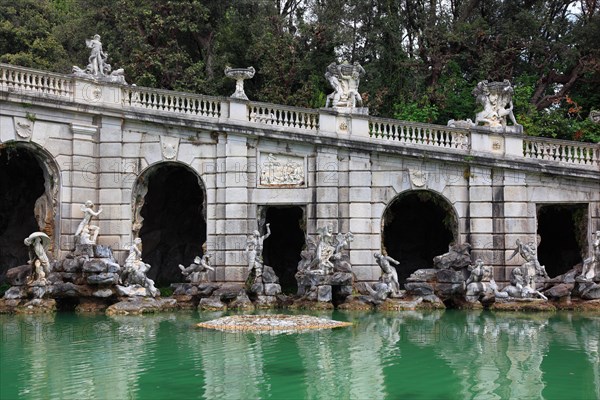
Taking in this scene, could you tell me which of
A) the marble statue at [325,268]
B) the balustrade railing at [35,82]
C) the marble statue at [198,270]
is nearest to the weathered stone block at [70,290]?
the marble statue at [198,270]

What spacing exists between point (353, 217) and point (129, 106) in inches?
297

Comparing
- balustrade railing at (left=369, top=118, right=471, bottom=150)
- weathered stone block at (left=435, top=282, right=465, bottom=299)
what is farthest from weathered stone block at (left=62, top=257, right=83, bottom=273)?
weathered stone block at (left=435, top=282, right=465, bottom=299)

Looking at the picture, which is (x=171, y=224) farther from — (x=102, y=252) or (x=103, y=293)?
(x=103, y=293)

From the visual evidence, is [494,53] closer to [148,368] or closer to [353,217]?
[353,217]

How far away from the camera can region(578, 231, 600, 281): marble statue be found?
21.5 m

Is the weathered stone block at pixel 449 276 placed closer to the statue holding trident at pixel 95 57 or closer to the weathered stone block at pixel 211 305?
the weathered stone block at pixel 211 305

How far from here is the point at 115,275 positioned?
20.9m

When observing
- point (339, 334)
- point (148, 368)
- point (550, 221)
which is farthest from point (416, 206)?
point (148, 368)

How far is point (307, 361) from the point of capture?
1270 centimetres

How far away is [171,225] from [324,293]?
9338 millimetres

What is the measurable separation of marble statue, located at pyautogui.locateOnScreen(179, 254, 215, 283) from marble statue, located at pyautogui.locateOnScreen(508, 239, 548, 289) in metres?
8.86

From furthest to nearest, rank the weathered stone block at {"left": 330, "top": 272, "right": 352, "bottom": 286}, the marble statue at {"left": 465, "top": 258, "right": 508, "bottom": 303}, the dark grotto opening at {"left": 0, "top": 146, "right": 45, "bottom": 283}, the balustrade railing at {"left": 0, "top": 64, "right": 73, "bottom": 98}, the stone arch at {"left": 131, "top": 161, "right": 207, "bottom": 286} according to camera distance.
Answer: the stone arch at {"left": 131, "top": 161, "right": 207, "bottom": 286} → the dark grotto opening at {"left": 0, "top": 146, "right": 45, "bottom": 283} → the balustrade railing at {"left": 0, "top": 64, "right": 73, "bottom": 98} → the weathered stone block at {"left": 330, "top": 272, "right": 352, "bottom": 286} → the marble statue at {"left": 465, "top": 258, "right": 508, "bottom": 303}

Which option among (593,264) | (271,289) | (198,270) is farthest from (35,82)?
(593,264)

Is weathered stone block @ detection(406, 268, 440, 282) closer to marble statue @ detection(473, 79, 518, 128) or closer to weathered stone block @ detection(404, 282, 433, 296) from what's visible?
weathered stone block @ detection(404, 282, 433, 296)
